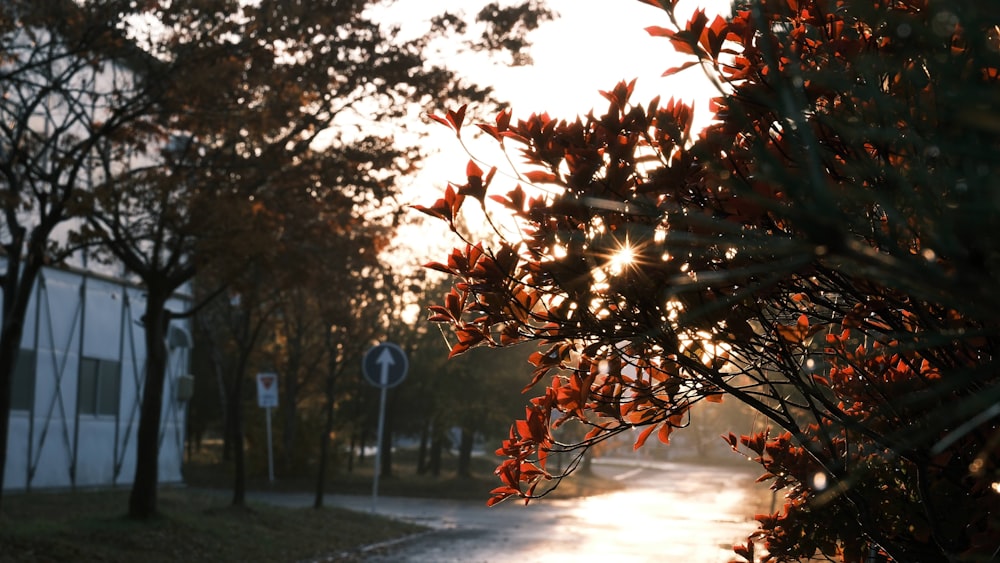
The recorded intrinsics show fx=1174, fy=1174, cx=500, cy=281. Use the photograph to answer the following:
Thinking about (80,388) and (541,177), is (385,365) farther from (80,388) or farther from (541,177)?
(541,177)

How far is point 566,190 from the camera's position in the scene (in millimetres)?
3094

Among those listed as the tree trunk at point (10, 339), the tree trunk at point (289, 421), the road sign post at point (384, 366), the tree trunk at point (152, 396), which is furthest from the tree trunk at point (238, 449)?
the tree trunk at point (289, 421)

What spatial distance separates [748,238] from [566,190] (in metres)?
1.68

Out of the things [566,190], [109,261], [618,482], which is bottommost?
[618,482]

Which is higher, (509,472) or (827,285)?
(827,285)

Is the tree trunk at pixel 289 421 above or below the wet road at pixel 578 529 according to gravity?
above

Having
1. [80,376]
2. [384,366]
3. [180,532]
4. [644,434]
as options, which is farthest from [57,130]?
[80,376]

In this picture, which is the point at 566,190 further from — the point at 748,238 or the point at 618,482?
the point at 618,482

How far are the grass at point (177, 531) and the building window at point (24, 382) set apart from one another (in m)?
1.81

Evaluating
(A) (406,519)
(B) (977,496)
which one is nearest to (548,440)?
(B) (977,496)

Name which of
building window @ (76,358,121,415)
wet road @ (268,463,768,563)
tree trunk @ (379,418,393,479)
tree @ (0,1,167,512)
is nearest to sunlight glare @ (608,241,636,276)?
wet road @ (268,463,768,563)

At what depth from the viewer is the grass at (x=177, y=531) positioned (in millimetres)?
12891

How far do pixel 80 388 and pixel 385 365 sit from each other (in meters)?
9.47

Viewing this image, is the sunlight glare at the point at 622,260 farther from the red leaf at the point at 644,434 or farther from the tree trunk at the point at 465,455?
the tree trunk at the point at 465,455
